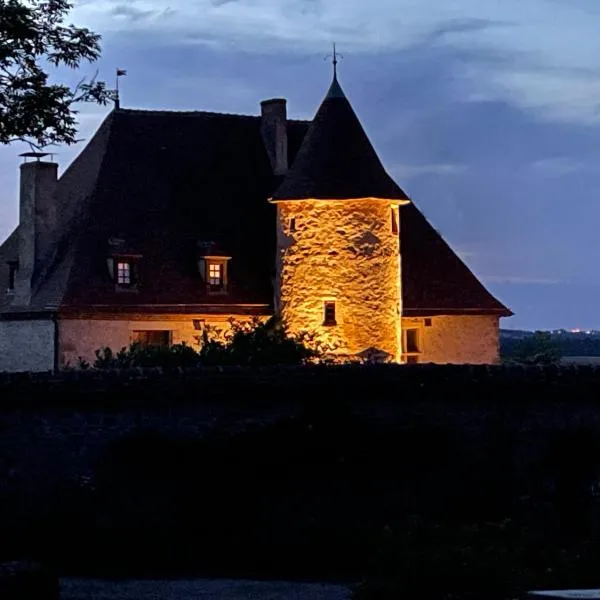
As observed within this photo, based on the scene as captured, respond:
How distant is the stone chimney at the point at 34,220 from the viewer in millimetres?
44531

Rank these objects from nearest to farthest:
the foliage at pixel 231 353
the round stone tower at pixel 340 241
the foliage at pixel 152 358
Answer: the foliage at pixel 152 358
the foliage at pixel 231 353
the round stone tower at pixel 340 241

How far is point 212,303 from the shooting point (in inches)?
1737

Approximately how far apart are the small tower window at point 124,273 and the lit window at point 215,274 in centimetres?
206

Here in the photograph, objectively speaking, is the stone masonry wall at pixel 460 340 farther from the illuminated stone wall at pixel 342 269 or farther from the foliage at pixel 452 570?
the foliage at pixel 452 570

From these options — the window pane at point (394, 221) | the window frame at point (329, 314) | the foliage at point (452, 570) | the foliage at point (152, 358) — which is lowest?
the foliage at point (452, 570)

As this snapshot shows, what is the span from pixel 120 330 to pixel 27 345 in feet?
7.90

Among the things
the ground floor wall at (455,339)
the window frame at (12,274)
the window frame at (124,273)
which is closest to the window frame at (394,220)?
the ground floor wall at (455,339)

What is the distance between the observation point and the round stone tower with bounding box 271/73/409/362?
41.8 meters

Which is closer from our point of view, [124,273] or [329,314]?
[329,314]

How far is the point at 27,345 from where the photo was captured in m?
43.9

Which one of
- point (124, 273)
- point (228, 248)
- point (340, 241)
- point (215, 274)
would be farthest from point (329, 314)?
point (124, 273)

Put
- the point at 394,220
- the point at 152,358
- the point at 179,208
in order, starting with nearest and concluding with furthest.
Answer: the point at 152,358 → the point at 394,220 → the point at 179,208

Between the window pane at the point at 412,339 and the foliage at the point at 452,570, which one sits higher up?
the window pane at the point at 412,339

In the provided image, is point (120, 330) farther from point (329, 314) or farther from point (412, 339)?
point (412, 339)
